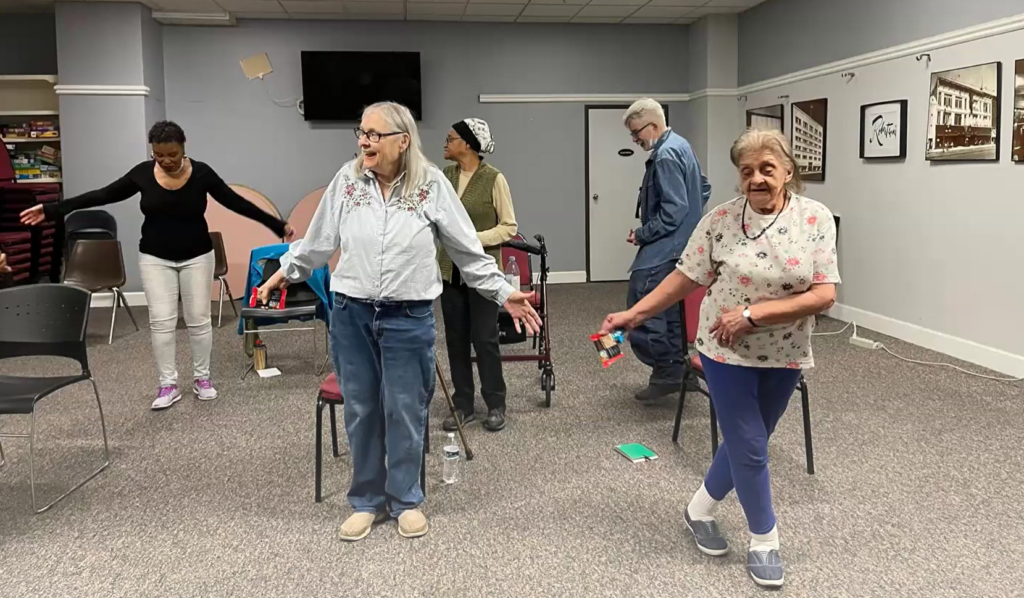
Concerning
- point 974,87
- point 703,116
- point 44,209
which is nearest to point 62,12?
point 44,209

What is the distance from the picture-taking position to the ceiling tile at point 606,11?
287 inches

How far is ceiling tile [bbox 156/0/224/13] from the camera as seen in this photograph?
6.77m

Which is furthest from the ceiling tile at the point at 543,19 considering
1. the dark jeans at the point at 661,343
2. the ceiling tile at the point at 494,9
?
→ the dark jeans at the point at 661,343

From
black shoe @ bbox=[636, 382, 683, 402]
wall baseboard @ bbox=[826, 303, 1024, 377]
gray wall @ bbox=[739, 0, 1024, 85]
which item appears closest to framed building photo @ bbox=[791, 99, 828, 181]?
gray wall @ bbox=[739, 0, 1024, 85]

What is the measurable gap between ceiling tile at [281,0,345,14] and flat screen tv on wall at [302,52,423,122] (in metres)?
0.40

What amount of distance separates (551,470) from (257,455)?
4.09 ft

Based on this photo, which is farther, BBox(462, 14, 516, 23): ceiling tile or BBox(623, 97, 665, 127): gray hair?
BBox(462, 14, 516, 23): ceiling tile

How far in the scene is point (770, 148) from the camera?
6.66 ft

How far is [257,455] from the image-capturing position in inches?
129

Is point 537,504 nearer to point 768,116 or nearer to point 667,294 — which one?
point 667,294

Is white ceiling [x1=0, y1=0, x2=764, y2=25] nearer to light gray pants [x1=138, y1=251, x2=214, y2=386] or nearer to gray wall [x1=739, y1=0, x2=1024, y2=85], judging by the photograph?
gray wall [x1=739, y1=0, x2=1024, y2=85]

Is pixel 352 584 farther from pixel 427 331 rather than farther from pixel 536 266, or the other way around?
pixel 536 266

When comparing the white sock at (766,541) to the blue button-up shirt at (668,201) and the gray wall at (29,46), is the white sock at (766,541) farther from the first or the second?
the gray wall at (29,46)

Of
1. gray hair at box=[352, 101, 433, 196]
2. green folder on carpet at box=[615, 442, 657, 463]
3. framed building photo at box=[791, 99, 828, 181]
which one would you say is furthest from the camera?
framed building photo at box=[791, 99, 828, 181]
